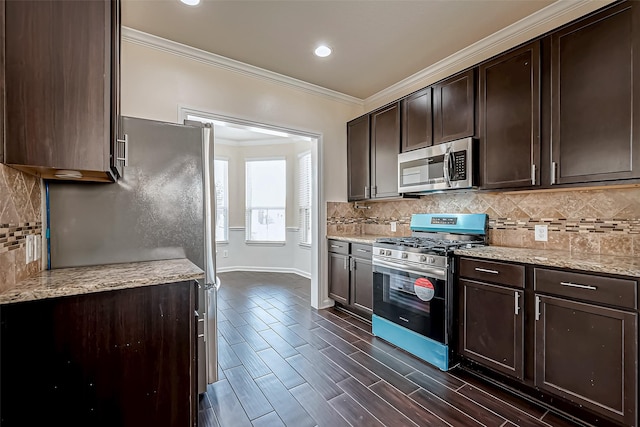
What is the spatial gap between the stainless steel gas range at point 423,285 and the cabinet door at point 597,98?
919 millimetres

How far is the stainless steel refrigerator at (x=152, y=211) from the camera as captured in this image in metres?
1.61

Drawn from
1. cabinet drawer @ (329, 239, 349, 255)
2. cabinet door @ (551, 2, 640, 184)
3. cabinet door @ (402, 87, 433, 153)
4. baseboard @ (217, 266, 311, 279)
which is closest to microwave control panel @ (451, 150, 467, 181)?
cabinet door @ (402, 87, 433, 153)

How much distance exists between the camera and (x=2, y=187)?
1.17 metres

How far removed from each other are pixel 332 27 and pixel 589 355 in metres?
2.86

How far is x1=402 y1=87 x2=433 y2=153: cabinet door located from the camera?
9.43ft

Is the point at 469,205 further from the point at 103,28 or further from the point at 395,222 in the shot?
the point at 103,28

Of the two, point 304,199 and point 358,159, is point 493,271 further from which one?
point 304,199

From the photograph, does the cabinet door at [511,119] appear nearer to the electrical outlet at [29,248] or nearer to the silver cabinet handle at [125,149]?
the silver cabinet handle at [125,149]

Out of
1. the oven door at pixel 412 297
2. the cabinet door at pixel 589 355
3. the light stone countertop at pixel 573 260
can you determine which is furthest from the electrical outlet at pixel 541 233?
the oven door at pixel 412 297

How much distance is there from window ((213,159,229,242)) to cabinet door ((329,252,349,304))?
9.96 feet

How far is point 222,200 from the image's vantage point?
6.02 metres

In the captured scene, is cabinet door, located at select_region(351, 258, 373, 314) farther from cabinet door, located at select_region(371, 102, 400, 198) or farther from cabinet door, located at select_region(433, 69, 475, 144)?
cabinet door, located at select_region(433, 69, 475, 144)

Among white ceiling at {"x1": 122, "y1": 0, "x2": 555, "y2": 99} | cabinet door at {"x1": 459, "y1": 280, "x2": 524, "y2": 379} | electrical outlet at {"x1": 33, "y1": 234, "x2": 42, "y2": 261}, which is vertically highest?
white ceiling at {"x1": 122, "y1": 0, "x2": 555, "y2": 99}

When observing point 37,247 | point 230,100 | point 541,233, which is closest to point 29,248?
point 37,247
